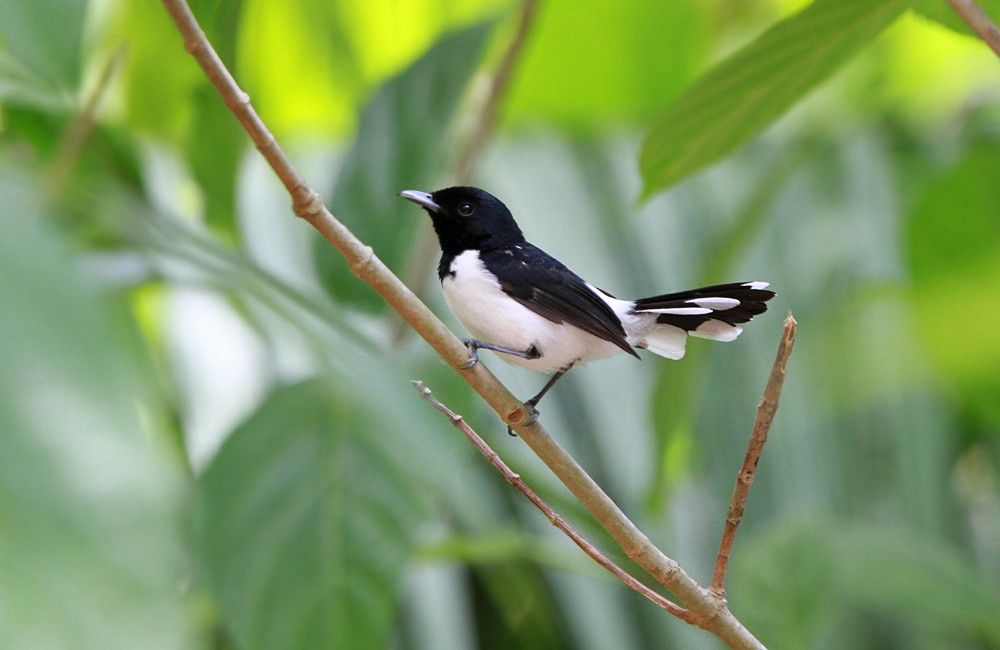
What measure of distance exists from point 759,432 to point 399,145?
1.69 ft

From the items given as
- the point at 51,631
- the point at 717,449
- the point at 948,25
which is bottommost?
the point at 717,449

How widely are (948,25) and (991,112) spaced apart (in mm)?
1496

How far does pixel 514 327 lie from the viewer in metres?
0.71

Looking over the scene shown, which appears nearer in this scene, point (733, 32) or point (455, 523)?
point (455, 523)

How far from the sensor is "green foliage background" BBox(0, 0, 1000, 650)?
0.17 meters

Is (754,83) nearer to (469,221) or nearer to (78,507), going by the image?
(469,221)

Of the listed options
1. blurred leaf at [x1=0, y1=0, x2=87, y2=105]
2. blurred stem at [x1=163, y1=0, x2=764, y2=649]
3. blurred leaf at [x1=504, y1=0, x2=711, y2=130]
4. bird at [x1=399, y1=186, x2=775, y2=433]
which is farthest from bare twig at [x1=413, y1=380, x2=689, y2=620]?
blurred leaf at [x1=504, y1=0, x2=711, y2=130]

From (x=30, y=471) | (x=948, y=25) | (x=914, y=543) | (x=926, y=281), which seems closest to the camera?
(x=30, y=471)

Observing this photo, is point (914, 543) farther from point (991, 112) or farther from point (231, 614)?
point (991, 112)

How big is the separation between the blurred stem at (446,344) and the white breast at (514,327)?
186mm

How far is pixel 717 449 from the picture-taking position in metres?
1.58

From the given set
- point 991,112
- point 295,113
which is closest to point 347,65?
point 295,113

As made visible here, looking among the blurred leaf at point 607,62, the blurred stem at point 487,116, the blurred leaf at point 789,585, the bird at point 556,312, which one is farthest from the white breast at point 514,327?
the blurred leaf at point 607,62

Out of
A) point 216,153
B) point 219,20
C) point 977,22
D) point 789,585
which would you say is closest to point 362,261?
point 219,20
